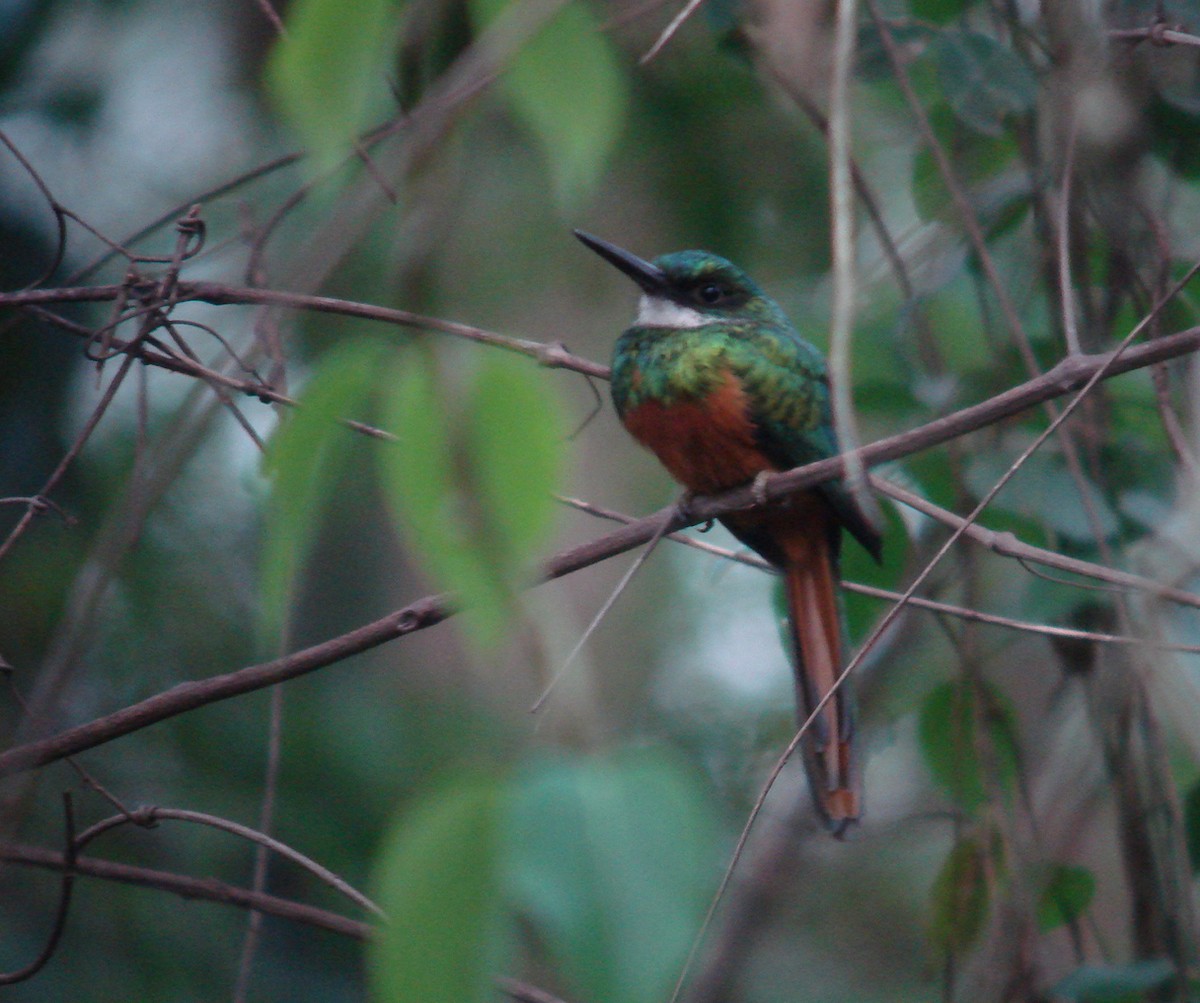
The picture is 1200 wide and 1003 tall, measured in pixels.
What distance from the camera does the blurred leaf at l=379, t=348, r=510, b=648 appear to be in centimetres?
60

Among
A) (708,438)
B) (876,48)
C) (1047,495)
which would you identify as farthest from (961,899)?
(876,48)

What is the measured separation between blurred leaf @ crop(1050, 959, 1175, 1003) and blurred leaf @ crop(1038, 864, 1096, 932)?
180 millimetres

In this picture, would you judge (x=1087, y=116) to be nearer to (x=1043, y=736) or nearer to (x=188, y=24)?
(x=1043, y=736)

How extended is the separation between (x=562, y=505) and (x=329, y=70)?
300 mm

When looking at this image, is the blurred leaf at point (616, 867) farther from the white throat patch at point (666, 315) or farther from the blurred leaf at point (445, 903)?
the white throat patch at point (666, 315)

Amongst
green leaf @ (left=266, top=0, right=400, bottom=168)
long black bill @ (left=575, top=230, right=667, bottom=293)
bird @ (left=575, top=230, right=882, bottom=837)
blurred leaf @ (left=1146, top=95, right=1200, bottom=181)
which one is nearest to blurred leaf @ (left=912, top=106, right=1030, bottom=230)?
blurred leaf @ (left=1146, top=95, right=1200, bottom=181)

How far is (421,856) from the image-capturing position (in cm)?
60

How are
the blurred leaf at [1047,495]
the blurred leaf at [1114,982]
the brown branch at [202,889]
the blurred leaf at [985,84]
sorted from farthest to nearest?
the blurred leaf at [985,84]
the blurred leaf at [1047,495]
the blurred leaf at [1114,982]
the brown branch at [202,889]

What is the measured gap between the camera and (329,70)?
73 centimetres

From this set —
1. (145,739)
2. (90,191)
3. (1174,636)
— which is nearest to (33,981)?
(145,739)

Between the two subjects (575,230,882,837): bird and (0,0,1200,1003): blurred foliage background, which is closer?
(0,0,1200,1003): blurred foliage background

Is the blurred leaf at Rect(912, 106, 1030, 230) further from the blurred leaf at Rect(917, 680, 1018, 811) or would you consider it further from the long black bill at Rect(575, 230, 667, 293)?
the blurred leaf at Rect(917, 680, 1018, 811)

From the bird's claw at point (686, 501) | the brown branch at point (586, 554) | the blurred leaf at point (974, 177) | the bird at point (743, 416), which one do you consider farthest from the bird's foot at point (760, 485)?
the blurred leaf at point (974, 177)

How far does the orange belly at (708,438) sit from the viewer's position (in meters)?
2.54
